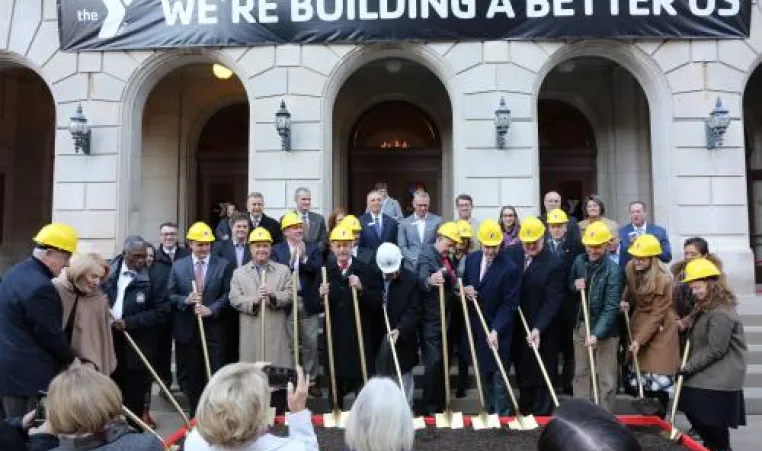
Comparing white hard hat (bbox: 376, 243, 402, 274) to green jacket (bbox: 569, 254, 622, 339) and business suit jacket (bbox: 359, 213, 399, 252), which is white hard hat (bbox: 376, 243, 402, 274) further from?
green jacket (bbox: 569, 254, 622, 339)

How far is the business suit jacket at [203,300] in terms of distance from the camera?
6.48m

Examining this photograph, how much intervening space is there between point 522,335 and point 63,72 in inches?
383

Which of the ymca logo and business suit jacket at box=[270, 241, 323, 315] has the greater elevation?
the ymca logo

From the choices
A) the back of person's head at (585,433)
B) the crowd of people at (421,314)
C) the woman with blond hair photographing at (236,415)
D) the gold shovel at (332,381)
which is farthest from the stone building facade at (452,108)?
the back of person's head at (585,433)

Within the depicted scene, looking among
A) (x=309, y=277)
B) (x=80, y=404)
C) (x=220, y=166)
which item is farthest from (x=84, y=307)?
(x=220, y=166)

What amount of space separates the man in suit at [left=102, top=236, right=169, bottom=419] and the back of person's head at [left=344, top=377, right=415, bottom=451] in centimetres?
433

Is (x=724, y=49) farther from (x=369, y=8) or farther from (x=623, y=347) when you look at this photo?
(x=623, y=347)

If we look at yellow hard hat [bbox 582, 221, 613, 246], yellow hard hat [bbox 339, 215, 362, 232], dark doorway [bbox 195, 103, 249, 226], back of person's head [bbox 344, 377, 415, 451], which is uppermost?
dark doorway [bbox 195, 103, 249, 226]

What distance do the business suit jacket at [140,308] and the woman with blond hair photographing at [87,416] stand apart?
12.8 ft

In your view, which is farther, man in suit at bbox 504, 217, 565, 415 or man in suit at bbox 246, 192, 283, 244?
man in suit at bbox 246, 192, 283, 244

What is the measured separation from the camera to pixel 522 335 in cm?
649

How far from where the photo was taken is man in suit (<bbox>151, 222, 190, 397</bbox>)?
6694mm

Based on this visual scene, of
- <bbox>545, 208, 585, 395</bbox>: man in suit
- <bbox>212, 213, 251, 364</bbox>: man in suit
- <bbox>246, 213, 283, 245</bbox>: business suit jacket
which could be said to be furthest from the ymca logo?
<bbox>545, 208, 585, 395</bbox>: man in suit

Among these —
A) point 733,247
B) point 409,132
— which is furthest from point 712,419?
point 409,132
